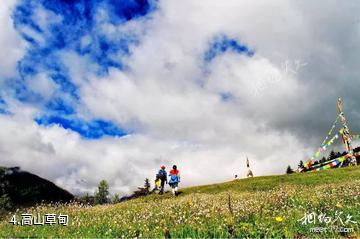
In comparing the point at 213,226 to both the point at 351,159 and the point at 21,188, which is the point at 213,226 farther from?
the point at 351,159

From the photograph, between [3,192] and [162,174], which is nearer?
[162,174]

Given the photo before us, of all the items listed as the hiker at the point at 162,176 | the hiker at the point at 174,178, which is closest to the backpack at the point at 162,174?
the hiker at the point at 162,176

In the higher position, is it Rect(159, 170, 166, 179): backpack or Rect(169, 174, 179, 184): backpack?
Rect(159, 170, 166, 179): backpack

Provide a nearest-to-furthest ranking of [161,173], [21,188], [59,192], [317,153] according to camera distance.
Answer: [161,173] → [21,188] → [59,192] → [317,153]

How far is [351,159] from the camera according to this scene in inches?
2169

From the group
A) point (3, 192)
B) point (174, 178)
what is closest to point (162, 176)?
point (174, 178)

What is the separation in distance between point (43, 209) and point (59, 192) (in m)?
27.0

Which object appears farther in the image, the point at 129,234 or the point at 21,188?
the point at 21,188

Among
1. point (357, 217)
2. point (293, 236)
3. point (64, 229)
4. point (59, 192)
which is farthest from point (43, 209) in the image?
point (59, 192)

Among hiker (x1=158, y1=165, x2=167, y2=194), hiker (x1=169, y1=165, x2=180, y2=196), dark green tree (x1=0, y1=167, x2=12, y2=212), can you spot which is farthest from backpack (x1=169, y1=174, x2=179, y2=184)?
dark green tree (x1=0, y1=167, x2=12, y2=212)

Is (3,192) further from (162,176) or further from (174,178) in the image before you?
(174,178)

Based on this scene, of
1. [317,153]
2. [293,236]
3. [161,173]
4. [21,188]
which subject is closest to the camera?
[293,236]

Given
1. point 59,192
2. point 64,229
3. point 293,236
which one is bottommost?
point 293,236

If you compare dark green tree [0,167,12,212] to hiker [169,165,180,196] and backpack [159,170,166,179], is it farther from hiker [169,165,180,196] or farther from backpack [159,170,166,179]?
hiker [169,165,180,196]
